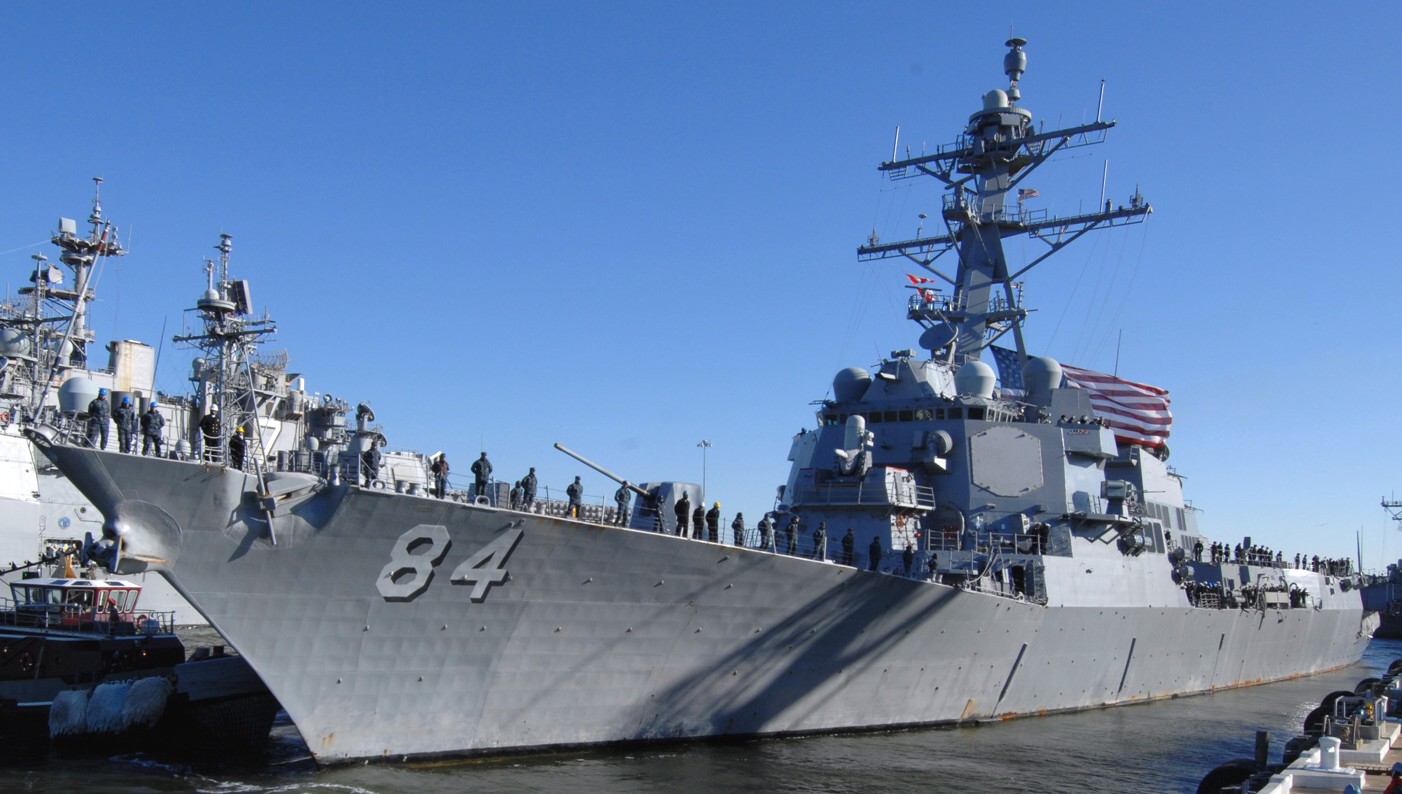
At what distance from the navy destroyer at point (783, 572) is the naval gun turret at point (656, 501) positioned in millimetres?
52

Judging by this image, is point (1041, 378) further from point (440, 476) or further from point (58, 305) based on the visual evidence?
point (58, 305)

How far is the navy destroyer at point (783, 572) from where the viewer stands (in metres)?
11.8

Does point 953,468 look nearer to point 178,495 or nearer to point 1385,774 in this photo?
point 1385,774

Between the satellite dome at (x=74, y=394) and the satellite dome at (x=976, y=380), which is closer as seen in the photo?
the satellite dome at (x=74, y=394)

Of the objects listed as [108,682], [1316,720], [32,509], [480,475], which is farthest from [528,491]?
[32,509]

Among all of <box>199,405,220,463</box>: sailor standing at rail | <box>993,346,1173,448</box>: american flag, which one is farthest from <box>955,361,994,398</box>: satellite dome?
<box>199,405,220,463</box>: sailor standing at rail

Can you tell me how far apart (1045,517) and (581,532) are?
9706 millimetres

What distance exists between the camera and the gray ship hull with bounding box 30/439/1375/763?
38.3ft

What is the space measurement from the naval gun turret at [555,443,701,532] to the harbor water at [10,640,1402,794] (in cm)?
286

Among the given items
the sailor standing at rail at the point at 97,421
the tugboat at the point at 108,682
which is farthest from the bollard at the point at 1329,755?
the tugboat at the point at 108,682

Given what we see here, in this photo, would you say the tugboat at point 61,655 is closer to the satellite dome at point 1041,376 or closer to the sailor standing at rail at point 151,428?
the sailor standing at rail at point 151,428

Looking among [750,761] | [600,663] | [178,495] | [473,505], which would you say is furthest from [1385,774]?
[178,495]

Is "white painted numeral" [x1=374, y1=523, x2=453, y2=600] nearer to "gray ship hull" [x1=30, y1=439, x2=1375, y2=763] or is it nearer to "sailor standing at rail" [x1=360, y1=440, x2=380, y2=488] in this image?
"gray ship hull" [x1=30, y1=439, x2=1375, y2=763]

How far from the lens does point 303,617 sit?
39.2 ft
